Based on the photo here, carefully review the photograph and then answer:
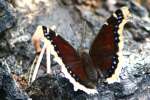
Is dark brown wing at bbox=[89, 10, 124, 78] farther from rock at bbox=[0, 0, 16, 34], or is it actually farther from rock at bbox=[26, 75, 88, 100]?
rock at bbox=[0, 0, 16, 34]

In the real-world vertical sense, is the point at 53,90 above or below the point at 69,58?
below

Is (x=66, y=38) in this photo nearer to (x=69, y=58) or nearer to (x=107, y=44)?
(x=107, y=44)

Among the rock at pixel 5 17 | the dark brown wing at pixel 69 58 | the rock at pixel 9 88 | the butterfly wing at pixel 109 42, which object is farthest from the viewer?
the rock at pixel 5 17

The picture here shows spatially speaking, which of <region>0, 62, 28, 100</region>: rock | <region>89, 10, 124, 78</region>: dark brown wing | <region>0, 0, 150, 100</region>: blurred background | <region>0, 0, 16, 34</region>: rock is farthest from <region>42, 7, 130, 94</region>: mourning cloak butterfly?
<region>0, 0, 16, 34</region>: rock

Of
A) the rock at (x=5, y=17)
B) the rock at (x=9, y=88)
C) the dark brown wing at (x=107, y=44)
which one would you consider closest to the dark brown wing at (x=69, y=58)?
the dark brown wing at (x=107, y=44)

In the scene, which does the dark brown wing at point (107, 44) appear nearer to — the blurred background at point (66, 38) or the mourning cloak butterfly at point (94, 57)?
the mourning cloak butterfly at point (94, 57)

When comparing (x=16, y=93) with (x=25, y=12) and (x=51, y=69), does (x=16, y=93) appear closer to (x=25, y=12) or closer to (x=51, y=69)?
(x=51, y=69)

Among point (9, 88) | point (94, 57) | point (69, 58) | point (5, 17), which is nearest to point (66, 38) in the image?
point (5, 17)

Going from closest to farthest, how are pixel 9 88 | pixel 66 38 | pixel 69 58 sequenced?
pixel 69 58
pixel 9 88
pixel 66 38
